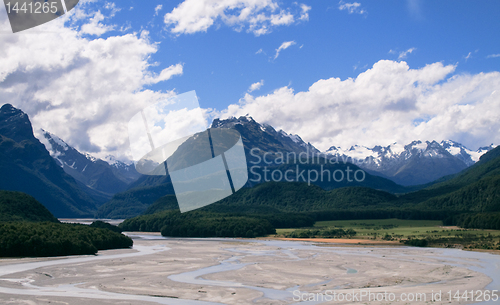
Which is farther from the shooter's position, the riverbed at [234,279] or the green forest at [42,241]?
the green forest at [42,241]

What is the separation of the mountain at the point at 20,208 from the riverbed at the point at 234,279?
53.6 meters

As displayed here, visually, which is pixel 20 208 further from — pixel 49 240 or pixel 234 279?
pixel 234 279

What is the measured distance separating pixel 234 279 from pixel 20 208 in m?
95.5

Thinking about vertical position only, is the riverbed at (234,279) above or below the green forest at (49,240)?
below

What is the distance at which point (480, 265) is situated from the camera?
2562 inches

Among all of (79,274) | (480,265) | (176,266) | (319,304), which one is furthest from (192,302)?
(480,265)

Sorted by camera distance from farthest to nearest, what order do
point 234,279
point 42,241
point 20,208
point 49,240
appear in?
point 20,208, point 49,240, point 42,241, point 234,279

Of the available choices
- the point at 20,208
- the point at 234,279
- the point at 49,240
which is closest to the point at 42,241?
the point at 49,240

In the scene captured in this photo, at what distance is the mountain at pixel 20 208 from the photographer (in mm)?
115812

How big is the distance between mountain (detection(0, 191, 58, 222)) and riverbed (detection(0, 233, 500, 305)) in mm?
53596

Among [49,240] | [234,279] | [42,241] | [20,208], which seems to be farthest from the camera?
[20,208]

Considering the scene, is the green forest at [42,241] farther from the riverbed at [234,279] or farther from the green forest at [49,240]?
the riverbed at [234,279]

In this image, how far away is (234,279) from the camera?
53.0m

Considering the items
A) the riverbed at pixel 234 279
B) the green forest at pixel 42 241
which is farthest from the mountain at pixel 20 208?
the riverbed at pixel 234 279
